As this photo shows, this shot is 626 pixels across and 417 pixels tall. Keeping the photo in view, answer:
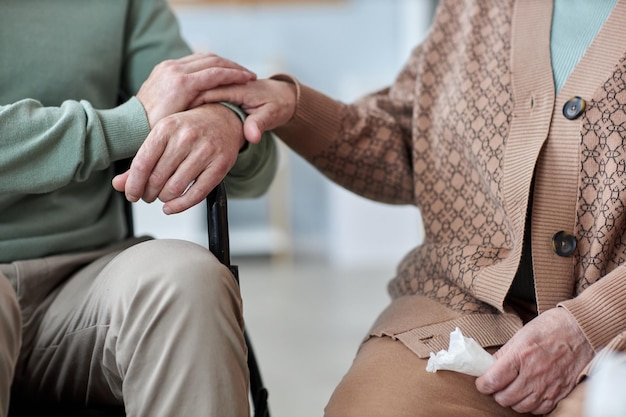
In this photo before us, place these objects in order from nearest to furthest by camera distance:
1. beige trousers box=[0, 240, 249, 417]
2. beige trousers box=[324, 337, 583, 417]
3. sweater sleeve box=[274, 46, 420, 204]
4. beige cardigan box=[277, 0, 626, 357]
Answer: beige trousers box=[0, 240, 249, 417] → beige trousers box=[324, 337, 583, 417] → beige cardigan box=[277, 0, 626, 357] → sweater sleeve box=[274, 46, 420, 204]

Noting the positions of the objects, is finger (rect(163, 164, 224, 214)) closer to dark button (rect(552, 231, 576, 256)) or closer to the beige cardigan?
the beige cardigan

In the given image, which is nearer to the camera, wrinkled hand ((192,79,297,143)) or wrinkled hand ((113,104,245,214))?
wrinkled hand ((113,104,245,214))

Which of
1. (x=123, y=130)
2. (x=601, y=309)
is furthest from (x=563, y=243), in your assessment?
(x=123, y=130)

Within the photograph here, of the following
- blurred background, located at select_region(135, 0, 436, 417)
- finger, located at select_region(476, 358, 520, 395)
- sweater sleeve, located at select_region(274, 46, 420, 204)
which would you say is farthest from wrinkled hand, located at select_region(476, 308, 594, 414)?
blurred background, located at select_region(135, 0, 436, 417)

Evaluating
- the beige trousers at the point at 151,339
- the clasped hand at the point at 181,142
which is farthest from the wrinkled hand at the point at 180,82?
the beige trousers at the point at 151,339

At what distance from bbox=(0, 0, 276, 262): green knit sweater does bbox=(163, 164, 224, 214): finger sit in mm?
107

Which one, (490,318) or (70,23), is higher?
(70,23)

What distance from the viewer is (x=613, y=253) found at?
1.19m

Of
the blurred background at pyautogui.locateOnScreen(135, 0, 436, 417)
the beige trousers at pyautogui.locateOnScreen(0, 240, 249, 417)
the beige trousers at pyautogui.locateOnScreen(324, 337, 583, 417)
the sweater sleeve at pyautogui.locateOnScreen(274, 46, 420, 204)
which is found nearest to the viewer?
the beige trousers at pyautogui.locateOnScreen(0, 240, 249, 417)

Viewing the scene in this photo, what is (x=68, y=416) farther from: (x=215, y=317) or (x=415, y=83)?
(x=415, y=83)

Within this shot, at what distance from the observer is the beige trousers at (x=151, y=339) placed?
973 mm

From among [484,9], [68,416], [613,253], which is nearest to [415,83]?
[484,9]

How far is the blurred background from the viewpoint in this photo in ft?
12.4

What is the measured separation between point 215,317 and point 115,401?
245 mm
